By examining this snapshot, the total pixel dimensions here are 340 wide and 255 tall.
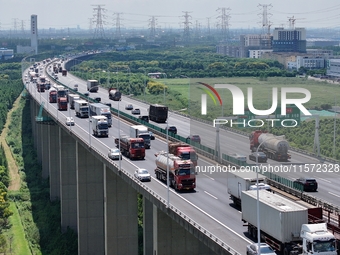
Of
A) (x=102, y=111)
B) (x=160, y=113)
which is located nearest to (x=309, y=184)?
(x=102, y=111)

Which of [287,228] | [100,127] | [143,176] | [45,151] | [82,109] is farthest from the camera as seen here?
[45,151]

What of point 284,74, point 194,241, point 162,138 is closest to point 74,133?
point 162,138

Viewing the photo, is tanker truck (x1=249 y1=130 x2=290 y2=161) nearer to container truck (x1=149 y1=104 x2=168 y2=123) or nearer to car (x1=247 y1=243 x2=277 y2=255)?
car (x1=247 y1=243 x2=277 y2=255)

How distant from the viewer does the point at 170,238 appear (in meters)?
42.5

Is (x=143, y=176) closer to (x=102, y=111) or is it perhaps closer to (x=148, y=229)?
(x=148, y=229)

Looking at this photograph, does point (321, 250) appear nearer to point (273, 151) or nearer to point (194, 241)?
point (194, 241)

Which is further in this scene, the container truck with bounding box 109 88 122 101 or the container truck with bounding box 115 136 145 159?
the container truck with bounding box 109 88 122 101

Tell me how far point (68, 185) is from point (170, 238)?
37.1 m

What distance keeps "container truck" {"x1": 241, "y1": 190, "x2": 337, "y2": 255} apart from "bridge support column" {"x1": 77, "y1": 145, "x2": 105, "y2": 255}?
33.2 m

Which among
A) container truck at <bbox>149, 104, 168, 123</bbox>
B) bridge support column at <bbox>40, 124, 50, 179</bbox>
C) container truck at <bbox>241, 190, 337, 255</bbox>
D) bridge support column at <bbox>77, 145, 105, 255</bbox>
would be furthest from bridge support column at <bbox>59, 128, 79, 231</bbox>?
container truck at <bbox>241, 190, 337, 255</bbox>

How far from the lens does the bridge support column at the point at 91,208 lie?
66.6m

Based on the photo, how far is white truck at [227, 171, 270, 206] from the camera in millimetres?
40594

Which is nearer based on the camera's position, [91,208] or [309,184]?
[309,184]

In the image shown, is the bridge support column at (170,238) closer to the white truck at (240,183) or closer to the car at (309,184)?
the white truck at (240,183)
